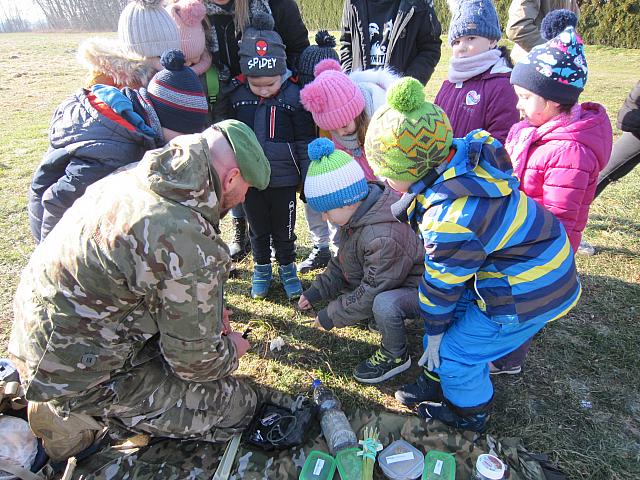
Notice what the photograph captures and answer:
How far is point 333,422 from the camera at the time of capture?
84.9 inches

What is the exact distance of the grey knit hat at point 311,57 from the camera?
303 cm

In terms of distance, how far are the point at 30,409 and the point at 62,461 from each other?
0.31 meters

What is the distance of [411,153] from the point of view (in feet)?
6.11

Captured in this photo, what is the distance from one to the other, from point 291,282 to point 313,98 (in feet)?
4.31

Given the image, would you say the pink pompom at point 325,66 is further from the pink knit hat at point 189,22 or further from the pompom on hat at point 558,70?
the pompom on hat at point 558,70

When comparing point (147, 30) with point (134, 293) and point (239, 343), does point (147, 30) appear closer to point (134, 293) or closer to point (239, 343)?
point (134, 293)

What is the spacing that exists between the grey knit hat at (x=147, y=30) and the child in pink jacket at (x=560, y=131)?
1.89 m

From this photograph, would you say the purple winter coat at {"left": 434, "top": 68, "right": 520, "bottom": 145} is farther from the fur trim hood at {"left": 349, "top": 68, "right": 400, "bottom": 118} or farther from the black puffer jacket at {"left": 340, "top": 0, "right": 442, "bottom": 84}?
the black puffer jacket at {"left": 340, "top": 0, "right": 442, "bottom": 84}

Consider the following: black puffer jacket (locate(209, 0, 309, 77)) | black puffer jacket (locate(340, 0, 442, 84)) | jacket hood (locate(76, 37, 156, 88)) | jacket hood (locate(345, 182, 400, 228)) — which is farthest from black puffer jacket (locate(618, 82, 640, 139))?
jacket hood (locate(76, 37, 156, 88))

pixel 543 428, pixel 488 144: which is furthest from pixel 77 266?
pixel 543 428

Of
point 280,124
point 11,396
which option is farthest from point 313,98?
point 11,396

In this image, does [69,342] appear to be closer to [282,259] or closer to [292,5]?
[282,259]

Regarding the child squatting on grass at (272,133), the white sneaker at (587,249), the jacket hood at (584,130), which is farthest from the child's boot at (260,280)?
the white sneaker at (587,249)

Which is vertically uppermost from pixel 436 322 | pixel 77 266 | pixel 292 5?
pixel 292 5
